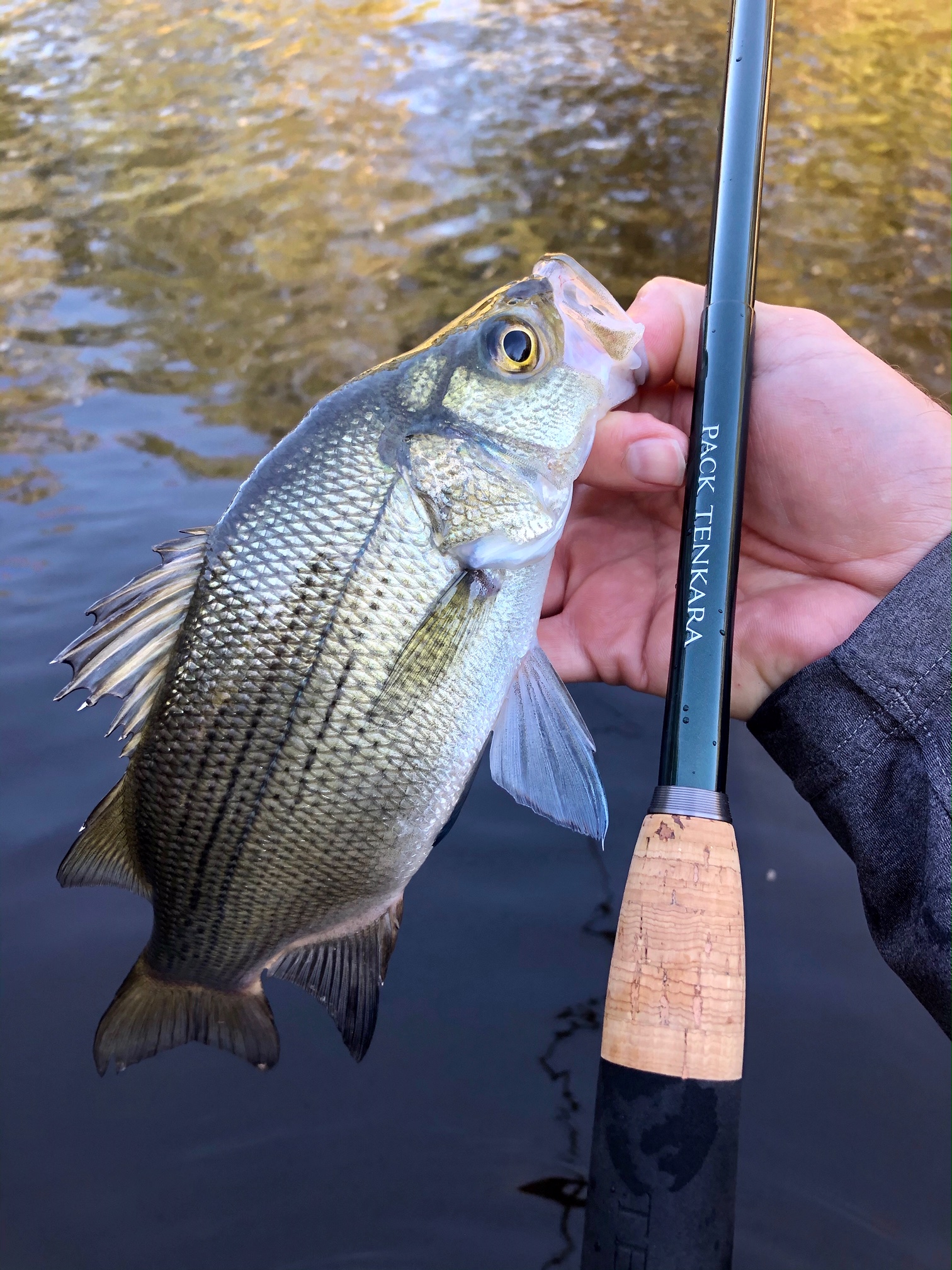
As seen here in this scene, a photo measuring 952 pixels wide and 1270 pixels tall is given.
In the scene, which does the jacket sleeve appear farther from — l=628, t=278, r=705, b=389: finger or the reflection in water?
the reflection in water

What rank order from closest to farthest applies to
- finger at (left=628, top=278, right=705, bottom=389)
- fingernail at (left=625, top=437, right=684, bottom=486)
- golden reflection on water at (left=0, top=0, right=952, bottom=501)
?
fingernail at (left=625, top=437, right=684, bottom=486)
finger at (left=628, top=278, right=705, bottom=389)
golden reflection on water at (left=0, top=0, right=952, bottom=501)

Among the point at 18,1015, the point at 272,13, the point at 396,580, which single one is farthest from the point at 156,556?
the point at 272,13

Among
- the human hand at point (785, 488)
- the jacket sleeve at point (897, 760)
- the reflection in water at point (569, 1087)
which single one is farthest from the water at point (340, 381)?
the human hand at point (785, 488)

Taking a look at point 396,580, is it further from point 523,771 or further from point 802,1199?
point 802,1199

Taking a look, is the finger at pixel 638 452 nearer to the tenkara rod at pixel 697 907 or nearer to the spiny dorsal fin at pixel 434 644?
the tenkara rod at pixel 697 907

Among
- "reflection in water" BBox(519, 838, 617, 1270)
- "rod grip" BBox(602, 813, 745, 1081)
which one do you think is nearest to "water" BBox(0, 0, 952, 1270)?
"reflection in water" BBox(519, 838, 617, 1270)

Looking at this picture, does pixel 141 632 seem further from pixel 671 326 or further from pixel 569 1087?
pixel 569 1087
